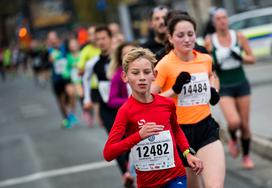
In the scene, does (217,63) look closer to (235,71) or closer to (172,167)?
(235,71)

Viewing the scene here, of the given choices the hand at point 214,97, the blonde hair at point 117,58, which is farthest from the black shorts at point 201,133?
the blonde hair at point 117,58

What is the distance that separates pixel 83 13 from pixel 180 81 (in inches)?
1794

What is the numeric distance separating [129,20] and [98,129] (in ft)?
75.1

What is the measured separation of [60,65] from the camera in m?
15.6

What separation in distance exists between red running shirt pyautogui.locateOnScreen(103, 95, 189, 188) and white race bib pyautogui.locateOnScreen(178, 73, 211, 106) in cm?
68

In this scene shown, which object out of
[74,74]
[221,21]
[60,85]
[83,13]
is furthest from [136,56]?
[83,13]

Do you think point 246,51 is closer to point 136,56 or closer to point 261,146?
point 261,146

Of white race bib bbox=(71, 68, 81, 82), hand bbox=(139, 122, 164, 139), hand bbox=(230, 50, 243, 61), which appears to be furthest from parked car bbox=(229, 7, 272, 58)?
hand bbox=(139, 122, 164, 139)

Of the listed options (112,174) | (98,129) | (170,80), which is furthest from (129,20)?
(170,80)

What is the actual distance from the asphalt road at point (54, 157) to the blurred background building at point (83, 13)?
1120 cm

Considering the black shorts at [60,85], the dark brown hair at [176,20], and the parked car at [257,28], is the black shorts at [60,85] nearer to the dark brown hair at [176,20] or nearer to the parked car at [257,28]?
the parked car at [257,28]

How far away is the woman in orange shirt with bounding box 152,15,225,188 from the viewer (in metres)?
5.82

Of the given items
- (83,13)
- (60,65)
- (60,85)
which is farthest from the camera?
(83,13)

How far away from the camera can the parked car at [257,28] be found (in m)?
22.4
